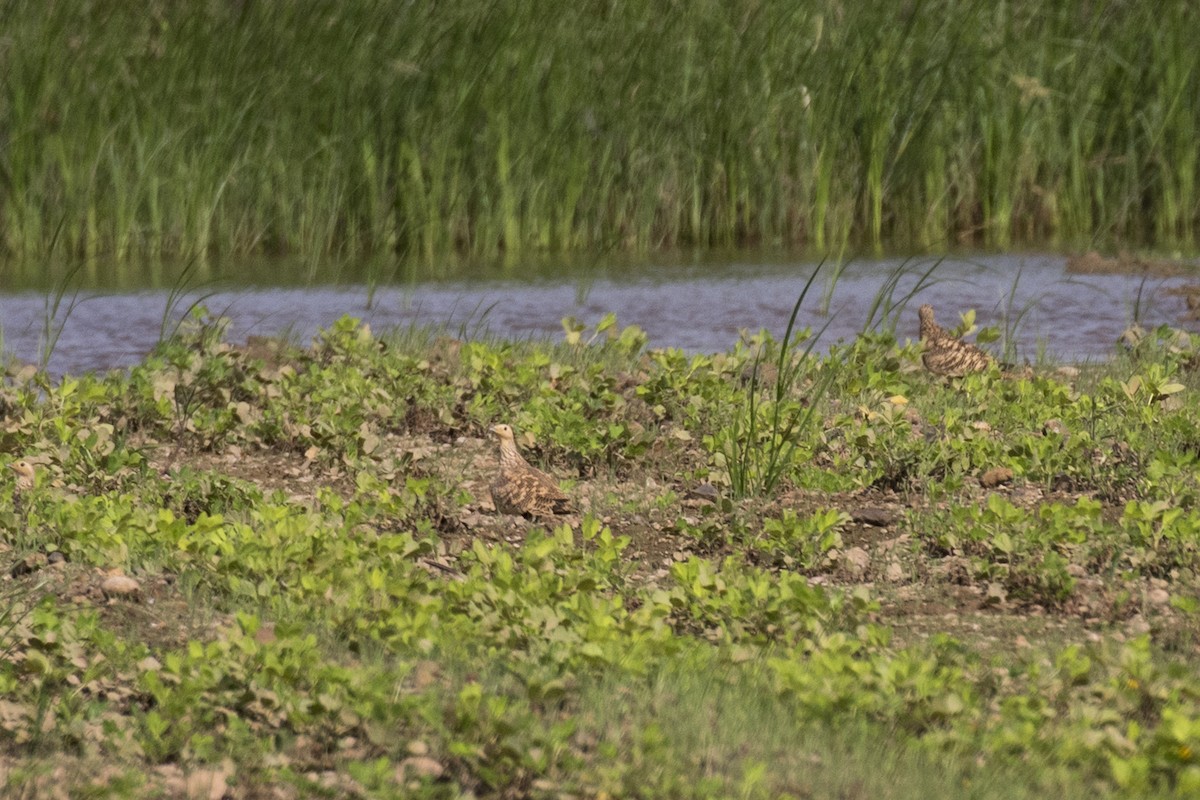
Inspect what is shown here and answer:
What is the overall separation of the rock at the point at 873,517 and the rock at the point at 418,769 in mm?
2242

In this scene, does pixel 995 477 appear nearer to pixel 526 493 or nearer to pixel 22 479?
pixel 526 493

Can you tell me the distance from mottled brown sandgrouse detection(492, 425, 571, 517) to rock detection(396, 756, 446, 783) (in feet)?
6.56

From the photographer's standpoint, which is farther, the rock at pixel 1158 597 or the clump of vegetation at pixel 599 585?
the rock at pixel 1158 597

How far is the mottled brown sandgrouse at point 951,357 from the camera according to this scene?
23.3 feet

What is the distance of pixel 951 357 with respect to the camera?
7.14m

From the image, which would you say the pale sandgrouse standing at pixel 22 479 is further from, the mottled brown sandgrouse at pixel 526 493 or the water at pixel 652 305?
the water at pixel 652 305

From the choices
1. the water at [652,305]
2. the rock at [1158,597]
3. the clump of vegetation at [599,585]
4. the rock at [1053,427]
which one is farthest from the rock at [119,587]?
the water at [652,305]

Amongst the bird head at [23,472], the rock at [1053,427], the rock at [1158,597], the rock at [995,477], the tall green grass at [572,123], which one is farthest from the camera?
the tall green grass at [572,123]

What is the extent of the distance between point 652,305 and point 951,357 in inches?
125

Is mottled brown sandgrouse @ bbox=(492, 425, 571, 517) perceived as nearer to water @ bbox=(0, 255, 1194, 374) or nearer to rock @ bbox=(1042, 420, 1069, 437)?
rock @ bbox=(1042, 420, 1069, 437)

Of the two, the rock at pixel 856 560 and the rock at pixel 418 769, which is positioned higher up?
A: the rock at pixel 856 560

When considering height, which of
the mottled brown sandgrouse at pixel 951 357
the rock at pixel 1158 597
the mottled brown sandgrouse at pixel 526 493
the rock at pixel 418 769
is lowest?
the rock at pixel 418 769

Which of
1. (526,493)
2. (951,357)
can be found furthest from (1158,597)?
(951,357)

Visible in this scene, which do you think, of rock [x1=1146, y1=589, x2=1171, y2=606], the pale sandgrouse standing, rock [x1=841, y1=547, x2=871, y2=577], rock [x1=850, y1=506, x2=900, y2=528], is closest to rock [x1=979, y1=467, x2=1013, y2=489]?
rock [x1=850, y1=506, x2=900, y2=528]
